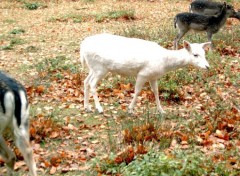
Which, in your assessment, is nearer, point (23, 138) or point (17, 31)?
point (23, 138)

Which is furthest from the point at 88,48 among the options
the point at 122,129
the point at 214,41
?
the point at 214,41

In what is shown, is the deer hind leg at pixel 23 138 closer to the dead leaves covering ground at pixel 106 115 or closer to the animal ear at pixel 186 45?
the dead leaves covering ground at pixel 106 115

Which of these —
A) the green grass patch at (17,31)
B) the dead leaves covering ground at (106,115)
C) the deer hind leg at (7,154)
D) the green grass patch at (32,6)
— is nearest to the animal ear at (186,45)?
the dead leaves covering ground at (106,115)

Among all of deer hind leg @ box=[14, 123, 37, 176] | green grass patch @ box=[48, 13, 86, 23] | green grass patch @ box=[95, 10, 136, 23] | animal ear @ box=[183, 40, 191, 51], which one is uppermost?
animal ear @ box=[183, 40, 191, 51]

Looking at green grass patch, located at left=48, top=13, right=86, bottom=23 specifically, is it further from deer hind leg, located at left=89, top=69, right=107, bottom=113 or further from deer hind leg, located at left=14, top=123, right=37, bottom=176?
deer hind leg, located at left=14, top=123, right=37, bottom=176

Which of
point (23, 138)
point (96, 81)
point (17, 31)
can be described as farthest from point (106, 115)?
point (17, 31)

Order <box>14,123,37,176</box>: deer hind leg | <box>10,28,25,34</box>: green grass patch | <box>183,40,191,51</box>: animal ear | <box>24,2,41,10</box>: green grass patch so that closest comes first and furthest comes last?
<box>14,123,37,176</box>: deer hind leg, <box>183,40,191,51</box>: animal ear, <box>10,28,25,34</box>: green grass patch, <box>24,2,41,10</box>: green grass patch

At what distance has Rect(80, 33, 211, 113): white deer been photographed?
7.47m

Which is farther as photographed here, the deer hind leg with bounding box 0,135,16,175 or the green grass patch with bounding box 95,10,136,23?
the green grass patch with bounding box 95,10,136,23

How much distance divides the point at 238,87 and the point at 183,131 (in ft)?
10.0

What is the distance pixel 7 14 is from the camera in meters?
20.0

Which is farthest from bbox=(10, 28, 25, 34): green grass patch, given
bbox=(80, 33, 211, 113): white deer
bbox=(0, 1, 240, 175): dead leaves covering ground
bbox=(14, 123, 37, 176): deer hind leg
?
bbox=(14, 123, 37, 176): deer hind leg

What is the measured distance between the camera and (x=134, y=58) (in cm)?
747

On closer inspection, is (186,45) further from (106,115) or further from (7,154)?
(7,154)
